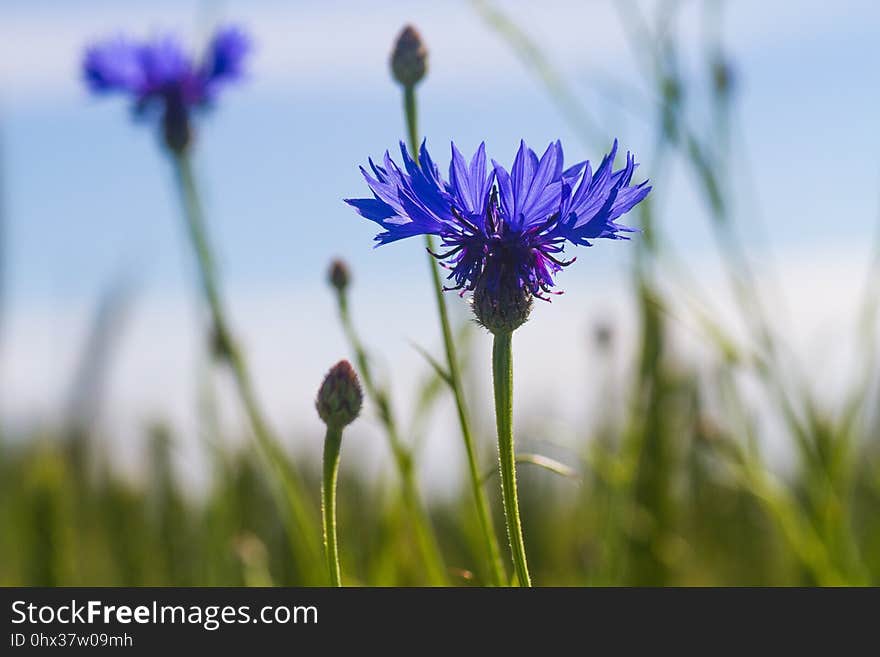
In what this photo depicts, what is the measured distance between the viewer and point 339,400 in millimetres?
919

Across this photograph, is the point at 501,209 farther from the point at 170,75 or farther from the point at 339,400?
the point at 170,75

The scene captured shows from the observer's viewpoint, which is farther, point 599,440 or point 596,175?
point 599,440

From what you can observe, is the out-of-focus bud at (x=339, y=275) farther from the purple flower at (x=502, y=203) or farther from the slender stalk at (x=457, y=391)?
the purple flower at (x=502, y=203)

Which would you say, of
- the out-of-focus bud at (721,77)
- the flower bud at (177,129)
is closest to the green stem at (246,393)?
the flower bud at (177,129)

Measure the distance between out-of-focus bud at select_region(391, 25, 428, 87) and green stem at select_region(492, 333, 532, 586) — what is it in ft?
1.27

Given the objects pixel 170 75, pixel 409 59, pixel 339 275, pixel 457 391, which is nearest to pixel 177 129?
pixel 170 75

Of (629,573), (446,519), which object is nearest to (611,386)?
(629,573)

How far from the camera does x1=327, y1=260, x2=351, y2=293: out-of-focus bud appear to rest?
1.32m

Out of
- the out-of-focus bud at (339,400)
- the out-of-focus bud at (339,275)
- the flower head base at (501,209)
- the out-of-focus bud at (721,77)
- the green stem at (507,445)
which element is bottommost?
the green stem at (507,445)

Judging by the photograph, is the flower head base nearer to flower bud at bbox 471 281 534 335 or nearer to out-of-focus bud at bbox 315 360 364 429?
flower bud at bbox 471 281 534 335

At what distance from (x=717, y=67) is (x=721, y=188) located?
277 mm

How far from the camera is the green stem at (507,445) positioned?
2.58ft
